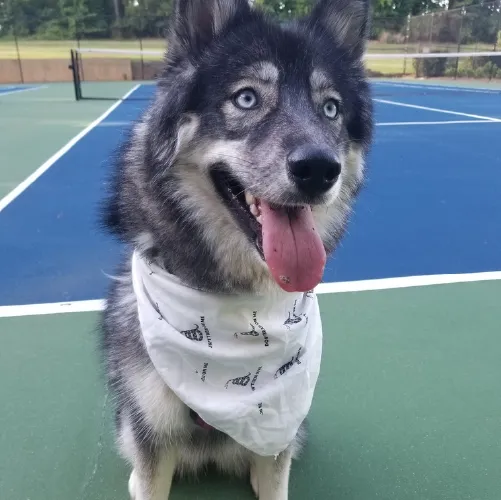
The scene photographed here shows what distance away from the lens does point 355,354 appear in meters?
2.84

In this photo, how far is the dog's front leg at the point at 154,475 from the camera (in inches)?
74.7

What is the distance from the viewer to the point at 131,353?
1941 millimetres

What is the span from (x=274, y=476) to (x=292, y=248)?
2.82ft

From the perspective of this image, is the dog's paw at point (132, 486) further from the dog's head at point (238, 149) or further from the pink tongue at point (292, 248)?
the pink tongue at point (292, 248)

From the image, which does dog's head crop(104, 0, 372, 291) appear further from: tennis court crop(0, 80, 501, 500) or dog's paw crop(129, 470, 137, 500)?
dog's paw crop(129, 470, 137, 500)

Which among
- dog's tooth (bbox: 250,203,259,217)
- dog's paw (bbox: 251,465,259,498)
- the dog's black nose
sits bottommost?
dog's paw (bbox: 251,465,259,498)

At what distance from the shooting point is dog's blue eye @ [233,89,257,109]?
1.75 meters

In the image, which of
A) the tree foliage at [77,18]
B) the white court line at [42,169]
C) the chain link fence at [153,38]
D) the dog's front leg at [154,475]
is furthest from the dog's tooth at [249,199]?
the tree foliage at [77,18]

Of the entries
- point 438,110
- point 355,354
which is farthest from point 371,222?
point 438,110

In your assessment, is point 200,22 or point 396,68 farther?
point 396,68

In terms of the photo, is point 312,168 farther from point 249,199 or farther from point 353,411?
point 353,411

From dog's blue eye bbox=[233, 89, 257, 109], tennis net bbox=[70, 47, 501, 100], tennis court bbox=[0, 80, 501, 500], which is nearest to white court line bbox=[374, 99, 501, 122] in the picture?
tennis court bbox=[0, 80, 501, 500]

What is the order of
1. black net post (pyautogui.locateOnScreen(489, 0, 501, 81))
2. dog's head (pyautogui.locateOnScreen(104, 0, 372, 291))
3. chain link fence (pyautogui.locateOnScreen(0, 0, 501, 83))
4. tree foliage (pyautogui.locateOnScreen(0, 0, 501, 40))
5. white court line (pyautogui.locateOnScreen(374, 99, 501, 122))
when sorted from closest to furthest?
1. dog's head (pyautogui.locateOnScreen(104, 0, 372, 291))
2. white court line (pyautogui.locateOnScreen(374, 99, 501, 122))
3. black net post (pyautogui.locateOnScreen(489, 0, 501, 81))
4. chain link fence (pyautogui.locateOnScreen(0, 0, 501, 83))
5. tree foliage (pyautogui.locateOnScreen(0, 0, 501, 40))

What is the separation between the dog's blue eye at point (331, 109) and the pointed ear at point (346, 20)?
12.6 inches
